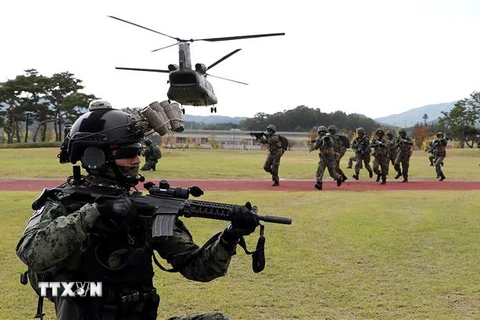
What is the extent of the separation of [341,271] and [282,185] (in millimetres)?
12206

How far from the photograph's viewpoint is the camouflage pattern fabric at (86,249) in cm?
293

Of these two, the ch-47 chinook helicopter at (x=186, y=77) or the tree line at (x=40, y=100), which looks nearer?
the ch-47 chinook helicopter at (x=186, y=77)

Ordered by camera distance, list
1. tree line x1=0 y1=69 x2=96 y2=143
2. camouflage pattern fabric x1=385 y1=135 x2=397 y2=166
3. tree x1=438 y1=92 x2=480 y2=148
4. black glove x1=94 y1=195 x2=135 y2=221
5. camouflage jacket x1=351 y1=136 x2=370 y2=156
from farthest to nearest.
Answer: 1. tree x1=438 y1=92 x2=480 y2=148
2. tree line x1=0 y1=69 x2=96 y2=143
3. camouflage pattern fabric x1=385 y1=135 x2=397 y2=166
4. camouflage jacket x1=351 y1=136 x2=370 y2=156
5. black glove x1=94 y1=195 x2=135 y2=221

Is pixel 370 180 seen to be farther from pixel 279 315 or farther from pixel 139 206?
pixel 139 206

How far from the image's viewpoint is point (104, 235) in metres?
3.22

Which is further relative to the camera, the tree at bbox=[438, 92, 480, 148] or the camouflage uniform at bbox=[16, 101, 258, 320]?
the tree at bbox=[438, 92, 480, 148]

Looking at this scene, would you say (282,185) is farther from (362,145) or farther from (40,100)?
(40,100)

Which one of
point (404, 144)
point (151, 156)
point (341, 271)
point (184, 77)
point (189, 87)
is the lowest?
point (341, 271)

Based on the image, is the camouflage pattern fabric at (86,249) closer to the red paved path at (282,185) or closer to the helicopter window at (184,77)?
the red paved path at (282,185)

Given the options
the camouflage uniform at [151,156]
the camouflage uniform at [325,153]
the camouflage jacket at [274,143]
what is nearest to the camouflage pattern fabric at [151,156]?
the camouflage uniform at [151,156]

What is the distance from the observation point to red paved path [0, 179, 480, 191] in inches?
714

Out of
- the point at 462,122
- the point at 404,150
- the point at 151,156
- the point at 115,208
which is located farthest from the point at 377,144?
the point at 462,122

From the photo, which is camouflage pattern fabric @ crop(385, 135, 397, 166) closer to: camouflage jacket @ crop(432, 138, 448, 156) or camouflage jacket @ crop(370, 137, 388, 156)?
camouflage jacket @ crop(370, 137, 388, 156)

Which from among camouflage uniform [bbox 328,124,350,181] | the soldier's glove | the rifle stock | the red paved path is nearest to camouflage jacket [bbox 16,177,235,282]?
the rifle stock
